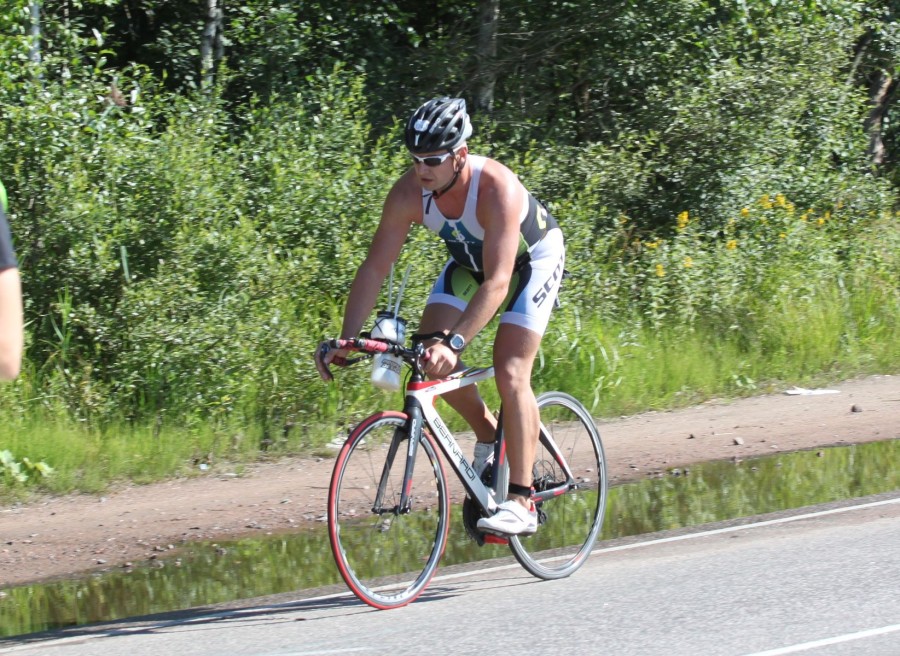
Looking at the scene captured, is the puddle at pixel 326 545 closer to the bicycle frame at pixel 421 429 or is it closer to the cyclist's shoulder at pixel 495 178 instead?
the bicycle frame at pixel 421 429

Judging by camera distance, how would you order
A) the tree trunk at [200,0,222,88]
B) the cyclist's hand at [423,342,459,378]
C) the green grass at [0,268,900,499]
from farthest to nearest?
the tree trunk at [200,0,222,88], the green grass at [0,268,900,499], the cyclist's hand at [423,342,459,378]

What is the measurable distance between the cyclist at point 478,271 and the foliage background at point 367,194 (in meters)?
3.49

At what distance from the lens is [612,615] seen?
5402mm

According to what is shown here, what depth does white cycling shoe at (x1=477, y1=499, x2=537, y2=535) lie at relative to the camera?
5.73m

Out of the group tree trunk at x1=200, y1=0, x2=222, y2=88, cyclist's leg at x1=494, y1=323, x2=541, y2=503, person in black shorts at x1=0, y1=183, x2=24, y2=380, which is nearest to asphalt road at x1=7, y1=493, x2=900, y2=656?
cyclist's leg at x1=494, y1=323, x2=541, y2=503

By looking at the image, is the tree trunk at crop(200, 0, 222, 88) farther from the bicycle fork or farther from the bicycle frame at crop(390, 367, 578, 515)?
the bicycle fork

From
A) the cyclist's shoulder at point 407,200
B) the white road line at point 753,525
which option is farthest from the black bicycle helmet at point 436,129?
the white road line at point 753,525

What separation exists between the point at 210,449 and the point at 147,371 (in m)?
0.84

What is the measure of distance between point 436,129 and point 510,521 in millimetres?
1895

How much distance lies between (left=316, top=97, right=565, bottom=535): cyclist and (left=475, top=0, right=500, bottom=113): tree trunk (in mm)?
8111

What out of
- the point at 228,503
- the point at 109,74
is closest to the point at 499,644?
the point at 228,503

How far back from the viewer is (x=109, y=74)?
37.9 feet

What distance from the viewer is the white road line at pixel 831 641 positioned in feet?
15.8

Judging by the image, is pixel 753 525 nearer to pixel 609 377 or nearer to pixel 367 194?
pixel 609 377
